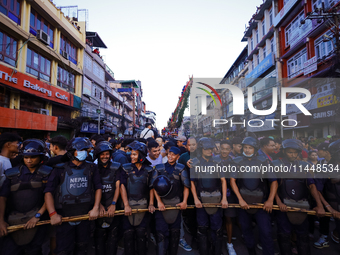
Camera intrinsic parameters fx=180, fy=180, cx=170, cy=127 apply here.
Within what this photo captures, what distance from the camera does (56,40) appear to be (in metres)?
16.6

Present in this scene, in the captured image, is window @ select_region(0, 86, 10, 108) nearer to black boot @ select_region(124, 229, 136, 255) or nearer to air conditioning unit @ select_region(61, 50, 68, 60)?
air conditioning unit @ select_region(61, 50, 68, 60)

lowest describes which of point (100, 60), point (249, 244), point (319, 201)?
point (249, 244)

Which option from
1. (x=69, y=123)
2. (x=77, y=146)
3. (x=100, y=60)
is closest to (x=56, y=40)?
(x=69, y=123)

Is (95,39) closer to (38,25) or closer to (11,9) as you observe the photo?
(38,25)

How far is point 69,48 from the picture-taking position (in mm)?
18828

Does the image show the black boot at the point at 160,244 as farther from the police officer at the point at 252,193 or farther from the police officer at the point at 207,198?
the police officer at the point at 252,193

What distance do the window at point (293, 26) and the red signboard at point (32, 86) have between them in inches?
932

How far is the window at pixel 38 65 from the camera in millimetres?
13859

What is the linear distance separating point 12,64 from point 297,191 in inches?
659

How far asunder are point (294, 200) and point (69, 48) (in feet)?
73.2

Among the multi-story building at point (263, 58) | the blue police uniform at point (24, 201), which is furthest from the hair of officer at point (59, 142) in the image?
the multi-story building at point (263, 58)

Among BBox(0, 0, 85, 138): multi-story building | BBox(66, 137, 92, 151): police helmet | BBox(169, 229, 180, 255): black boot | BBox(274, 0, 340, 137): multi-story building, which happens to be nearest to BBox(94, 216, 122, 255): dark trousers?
BBox(169, 229, 180, 255): black boot

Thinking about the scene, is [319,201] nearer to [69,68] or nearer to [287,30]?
[69,68]

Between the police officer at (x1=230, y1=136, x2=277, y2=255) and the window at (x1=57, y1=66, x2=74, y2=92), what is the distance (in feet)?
61.9
